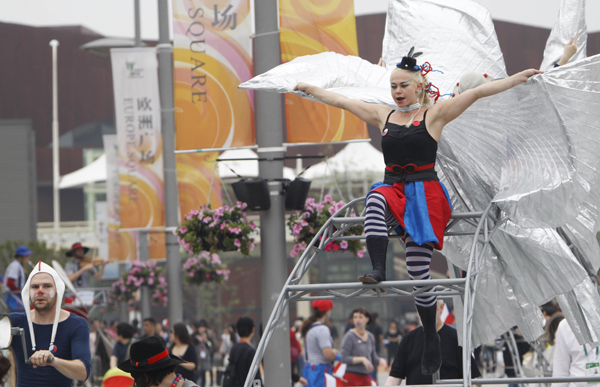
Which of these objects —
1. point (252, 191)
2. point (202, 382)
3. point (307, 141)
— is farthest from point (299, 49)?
point (202, 382)

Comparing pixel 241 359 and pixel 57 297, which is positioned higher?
pixel 57 297

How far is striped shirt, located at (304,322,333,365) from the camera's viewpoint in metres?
10.1

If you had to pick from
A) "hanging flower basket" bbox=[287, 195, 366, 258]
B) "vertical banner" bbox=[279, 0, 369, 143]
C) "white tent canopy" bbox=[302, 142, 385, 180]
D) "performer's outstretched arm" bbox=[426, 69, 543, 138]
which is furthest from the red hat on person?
"white tent canopy" bbox=[302, 142, 385, 180]

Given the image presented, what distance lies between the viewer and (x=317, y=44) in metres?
9.19

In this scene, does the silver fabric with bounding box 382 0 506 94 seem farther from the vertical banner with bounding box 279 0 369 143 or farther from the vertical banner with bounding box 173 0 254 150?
the vertical banner with bounding box 173 0 254 150

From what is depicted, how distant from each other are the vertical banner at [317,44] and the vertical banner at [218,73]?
25.1 inches

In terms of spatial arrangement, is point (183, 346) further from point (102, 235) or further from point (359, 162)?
point (359, 162)

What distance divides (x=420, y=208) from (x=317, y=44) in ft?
15.1


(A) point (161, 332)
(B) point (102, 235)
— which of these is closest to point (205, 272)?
(A) point (161, 332)

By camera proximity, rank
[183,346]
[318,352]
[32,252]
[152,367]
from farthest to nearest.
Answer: [32,252] → [318,352] → [183,346] → [152,367]

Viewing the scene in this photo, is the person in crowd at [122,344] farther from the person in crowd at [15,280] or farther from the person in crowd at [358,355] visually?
the person in crowd at [358,355]

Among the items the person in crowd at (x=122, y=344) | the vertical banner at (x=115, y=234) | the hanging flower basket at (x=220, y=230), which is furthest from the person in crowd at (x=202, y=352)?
the hanging flower basket at (x=220, y=230)

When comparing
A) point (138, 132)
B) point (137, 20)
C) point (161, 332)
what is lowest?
point (161, 332)

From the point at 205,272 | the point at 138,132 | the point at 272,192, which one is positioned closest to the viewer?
the point at 272,192
